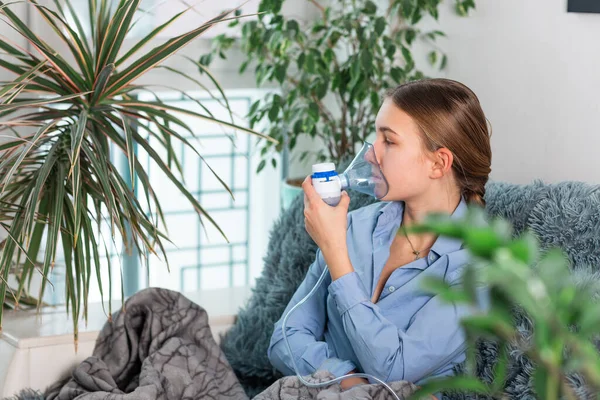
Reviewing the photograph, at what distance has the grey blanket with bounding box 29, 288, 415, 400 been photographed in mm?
1818

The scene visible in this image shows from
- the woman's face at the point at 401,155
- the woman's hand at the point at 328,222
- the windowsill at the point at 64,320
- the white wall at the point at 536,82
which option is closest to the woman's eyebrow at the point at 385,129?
the woman's face at the point at 401,155

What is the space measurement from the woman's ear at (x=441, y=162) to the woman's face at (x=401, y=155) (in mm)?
10

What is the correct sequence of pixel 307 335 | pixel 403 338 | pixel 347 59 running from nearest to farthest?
pixel 403 338
pixel 307 335
pixel 347 59

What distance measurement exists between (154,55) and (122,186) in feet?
1.10

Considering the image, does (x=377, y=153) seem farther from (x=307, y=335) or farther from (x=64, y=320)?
(x=64, y=320)

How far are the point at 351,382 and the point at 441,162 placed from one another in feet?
1.59

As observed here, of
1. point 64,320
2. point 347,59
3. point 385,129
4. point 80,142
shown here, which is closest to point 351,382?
point 385,129

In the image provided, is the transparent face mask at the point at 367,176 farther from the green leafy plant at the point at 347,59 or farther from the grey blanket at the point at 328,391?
the green leafy plant at the point at 347,59

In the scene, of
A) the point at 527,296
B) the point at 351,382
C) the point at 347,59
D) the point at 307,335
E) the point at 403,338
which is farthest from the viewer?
the point at 347,59

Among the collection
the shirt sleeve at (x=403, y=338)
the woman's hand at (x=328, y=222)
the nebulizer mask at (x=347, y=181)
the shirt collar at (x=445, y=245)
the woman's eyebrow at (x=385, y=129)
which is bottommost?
the shirt sleeve at (x=403, y=338)

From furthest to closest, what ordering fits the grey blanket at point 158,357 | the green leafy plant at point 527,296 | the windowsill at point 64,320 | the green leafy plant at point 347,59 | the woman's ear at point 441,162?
1. the green leafy plant at point 347,59
2. the windowsill at point 64,320
3. the grey blanket at point 158,357
4. the woman's ear at point 441,162
5. the green leafy plant at point 527,296

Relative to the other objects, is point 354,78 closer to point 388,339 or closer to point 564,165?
point 564,165

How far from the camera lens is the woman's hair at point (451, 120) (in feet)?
5.26

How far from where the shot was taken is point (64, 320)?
2.10 m
